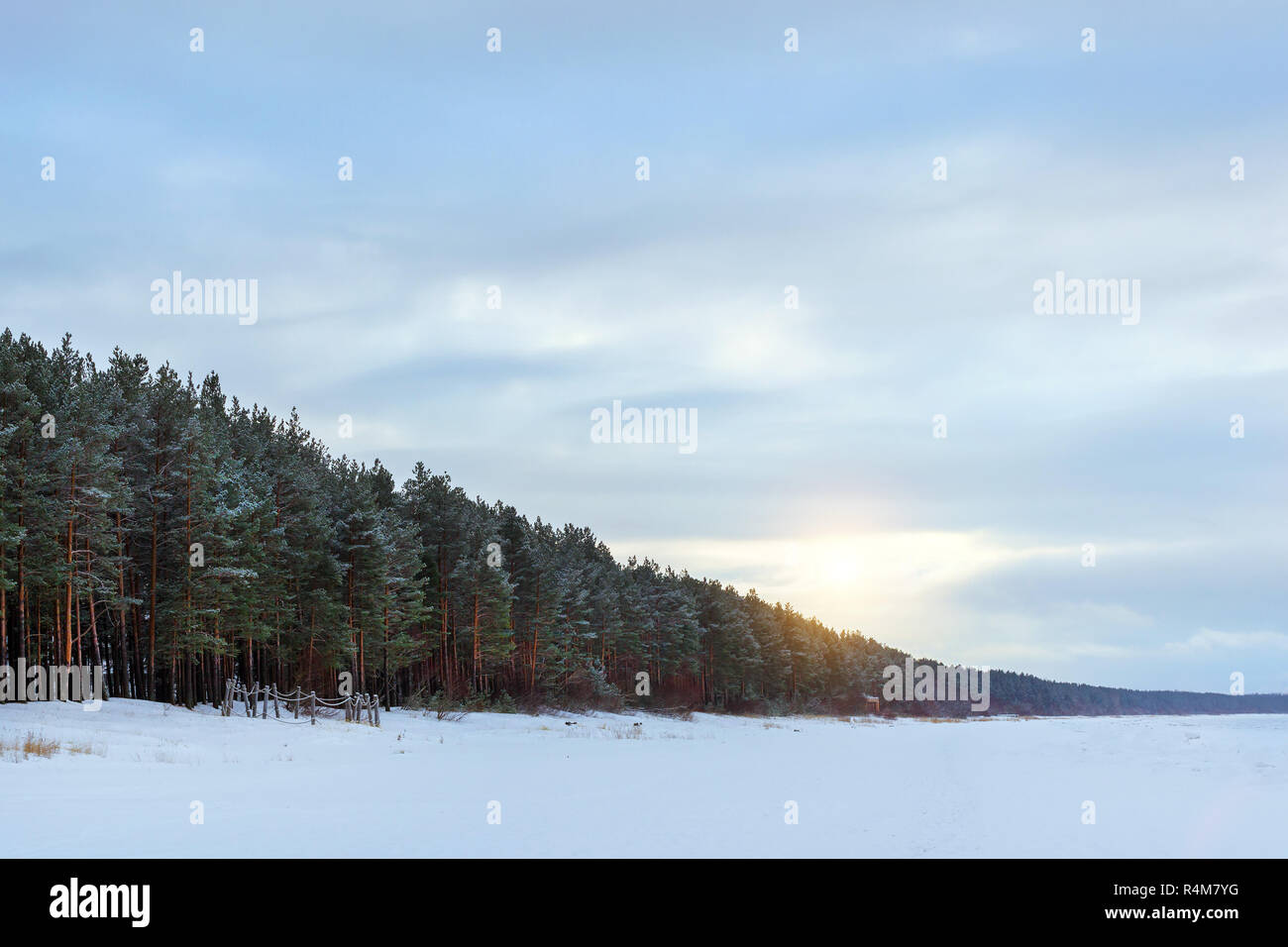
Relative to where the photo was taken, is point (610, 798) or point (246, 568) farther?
point (246, 568)

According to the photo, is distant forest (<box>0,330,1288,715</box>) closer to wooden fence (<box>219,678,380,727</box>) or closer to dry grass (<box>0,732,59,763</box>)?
wooden fence (<box>219,678,380,727</box>)

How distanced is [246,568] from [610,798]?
3588 cm

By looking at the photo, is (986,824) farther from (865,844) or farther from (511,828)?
(511,828)

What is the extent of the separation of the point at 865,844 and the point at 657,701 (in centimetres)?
7427

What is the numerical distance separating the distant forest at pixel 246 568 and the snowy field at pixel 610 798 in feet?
32.5

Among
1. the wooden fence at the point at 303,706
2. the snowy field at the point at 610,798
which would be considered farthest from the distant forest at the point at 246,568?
the snowy field at the point at 610,798

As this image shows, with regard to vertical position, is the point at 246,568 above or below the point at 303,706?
above

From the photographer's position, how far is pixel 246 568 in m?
48.6

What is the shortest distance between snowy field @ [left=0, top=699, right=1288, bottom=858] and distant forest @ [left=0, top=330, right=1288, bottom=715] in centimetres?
991

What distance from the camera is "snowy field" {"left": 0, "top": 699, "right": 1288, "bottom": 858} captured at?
1235cm

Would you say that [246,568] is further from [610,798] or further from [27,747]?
[610,798]

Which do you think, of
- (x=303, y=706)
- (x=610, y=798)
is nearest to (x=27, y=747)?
(x=610, y=798)

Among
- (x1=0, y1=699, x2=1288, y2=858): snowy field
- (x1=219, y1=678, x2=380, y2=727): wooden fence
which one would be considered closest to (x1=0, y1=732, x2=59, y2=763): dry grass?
(x1=0, y1=699, x2=1288, y2=858): snowy field
